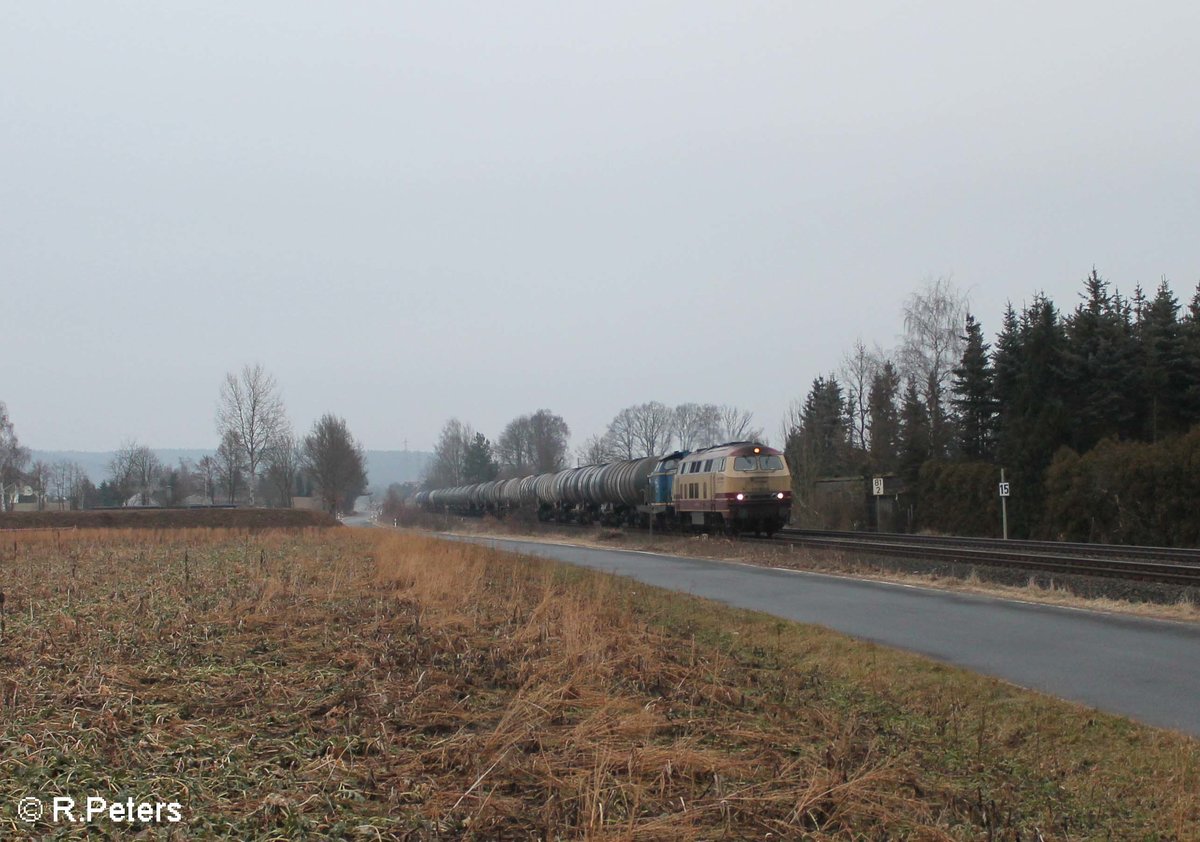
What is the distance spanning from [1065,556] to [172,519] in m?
36.6

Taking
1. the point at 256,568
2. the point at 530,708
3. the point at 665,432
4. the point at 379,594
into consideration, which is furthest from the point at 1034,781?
the point at 665,432

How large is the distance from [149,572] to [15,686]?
8.92 meters

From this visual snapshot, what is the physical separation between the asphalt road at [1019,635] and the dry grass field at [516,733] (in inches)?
25.9

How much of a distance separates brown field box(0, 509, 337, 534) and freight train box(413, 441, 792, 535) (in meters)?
12.3

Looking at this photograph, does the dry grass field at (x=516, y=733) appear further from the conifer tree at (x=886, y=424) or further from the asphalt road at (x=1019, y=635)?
the conifer tree at (x=886, y=424)

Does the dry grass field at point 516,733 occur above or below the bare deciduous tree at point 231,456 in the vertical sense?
below

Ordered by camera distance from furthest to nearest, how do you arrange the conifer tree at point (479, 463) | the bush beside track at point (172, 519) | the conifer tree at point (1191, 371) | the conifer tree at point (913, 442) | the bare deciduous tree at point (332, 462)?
1. the conifer tree at point (479, 463)
2. the bare deciduous tree at point (332, 462)
3. the conifer tree at point (913, 442)
4. the bush beside track at point (172, 519)
5. the conifer tree at point (1191, 371)

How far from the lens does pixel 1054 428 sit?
41.6 metres

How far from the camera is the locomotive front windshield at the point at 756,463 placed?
107 feet

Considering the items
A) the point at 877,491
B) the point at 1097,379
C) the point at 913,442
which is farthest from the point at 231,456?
the point at 1097,379

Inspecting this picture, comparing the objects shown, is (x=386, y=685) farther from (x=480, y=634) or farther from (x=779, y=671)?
(x=779, y=671)

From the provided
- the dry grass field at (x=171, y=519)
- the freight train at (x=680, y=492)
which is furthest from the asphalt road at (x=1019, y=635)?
the dry grass field at (x=171, y=519)

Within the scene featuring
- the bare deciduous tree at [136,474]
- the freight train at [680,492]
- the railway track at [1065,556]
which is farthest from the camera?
the bare deciduous tree at [136,474]

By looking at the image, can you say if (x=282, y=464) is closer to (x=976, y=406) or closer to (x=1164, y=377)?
(x=976, y=406)
